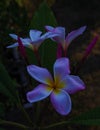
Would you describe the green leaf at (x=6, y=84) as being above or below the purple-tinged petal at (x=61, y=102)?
below

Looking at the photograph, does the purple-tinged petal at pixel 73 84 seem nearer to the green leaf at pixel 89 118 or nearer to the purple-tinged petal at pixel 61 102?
the purple-tinged petal at pixel 61 102

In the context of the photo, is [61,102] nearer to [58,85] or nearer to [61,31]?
[58,85]

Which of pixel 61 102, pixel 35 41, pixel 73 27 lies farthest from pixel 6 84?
pixel 73 27

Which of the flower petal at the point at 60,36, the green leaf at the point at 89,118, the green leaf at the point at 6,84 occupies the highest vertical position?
the flower petal at the point at 60,36

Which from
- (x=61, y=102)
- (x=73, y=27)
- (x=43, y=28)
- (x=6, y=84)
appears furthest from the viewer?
(x=73, y=27)

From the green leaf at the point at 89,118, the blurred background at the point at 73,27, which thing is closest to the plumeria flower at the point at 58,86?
the green leaf at the point at 89,118

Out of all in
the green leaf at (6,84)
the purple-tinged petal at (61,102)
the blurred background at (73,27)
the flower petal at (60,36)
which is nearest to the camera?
the purple-tinged petal at (61,102)

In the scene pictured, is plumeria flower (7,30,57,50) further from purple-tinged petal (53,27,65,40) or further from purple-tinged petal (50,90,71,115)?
purple-tinged petal (50,90,71,115)

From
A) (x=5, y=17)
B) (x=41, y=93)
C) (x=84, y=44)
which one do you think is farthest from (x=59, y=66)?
(x=84, y=44)
